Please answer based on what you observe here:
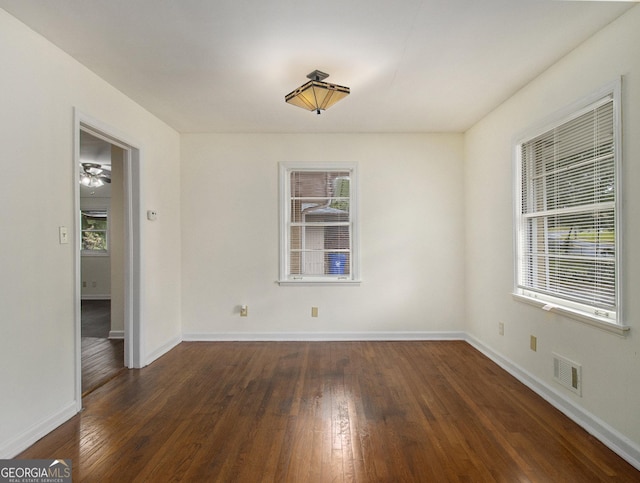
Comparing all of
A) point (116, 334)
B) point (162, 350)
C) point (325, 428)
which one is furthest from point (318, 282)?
point (116, 334)

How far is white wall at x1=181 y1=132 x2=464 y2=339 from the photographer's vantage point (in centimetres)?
441

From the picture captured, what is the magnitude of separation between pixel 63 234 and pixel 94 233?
6.53 m

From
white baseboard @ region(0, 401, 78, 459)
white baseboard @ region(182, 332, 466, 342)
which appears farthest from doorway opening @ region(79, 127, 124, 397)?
white baseboard @ region(182, 332, 466, 342)

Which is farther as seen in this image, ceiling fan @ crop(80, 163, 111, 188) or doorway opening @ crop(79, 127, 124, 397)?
ceiling fan @ crop(80, 163, 111, 188)

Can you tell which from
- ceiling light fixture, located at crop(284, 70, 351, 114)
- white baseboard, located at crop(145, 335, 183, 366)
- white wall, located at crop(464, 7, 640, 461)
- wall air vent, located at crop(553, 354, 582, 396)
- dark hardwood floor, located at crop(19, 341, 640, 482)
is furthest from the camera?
white baseboard, located at crop(145, 335, 183, 366)

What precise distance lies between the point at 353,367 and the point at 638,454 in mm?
2098

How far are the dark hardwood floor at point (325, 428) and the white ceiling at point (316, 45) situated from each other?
2.59m

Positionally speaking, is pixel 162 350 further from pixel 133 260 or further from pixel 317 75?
pixel 317 75

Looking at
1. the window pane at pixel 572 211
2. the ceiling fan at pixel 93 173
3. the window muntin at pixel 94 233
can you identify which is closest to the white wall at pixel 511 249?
the window pane at pixel 572 211

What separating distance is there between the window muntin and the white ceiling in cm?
559

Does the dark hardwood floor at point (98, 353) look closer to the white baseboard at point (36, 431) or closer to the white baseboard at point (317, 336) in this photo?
the white baseboard at point (36, 431)

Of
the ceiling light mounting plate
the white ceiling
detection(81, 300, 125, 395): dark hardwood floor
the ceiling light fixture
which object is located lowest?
detection(81, 300, 125, 395): dark hardwood floor

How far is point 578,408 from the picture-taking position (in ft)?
7.95

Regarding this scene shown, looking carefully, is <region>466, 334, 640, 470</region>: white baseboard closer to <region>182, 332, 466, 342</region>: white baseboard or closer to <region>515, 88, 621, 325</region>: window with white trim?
<region>515, 88, 621, 325</region>: window with white trim
